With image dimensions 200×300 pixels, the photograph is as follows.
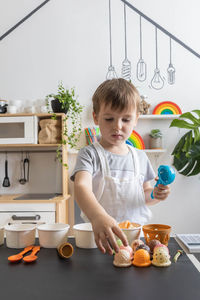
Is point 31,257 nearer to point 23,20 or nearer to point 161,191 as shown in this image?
point 161,191

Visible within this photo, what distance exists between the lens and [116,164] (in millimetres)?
1232

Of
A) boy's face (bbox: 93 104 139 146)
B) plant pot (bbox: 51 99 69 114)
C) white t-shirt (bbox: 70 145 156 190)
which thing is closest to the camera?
boy's face (bbox: 93 104 139 146)

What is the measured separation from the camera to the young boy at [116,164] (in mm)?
1053

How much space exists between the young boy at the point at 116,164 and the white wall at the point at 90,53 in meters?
1.66

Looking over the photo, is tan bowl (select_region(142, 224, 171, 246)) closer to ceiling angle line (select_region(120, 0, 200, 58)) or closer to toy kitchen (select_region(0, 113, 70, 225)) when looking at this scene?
toy kitchen (select_region(0, 113, 70, 225))

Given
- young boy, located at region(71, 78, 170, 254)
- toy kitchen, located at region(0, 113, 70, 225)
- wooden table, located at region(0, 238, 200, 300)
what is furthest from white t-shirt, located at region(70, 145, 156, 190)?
toy kitchen, located at region(0, 113, 70, 225)

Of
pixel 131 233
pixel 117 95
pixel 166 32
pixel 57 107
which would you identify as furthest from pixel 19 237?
pixel 166 32

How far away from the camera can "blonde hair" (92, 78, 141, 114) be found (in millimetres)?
1048

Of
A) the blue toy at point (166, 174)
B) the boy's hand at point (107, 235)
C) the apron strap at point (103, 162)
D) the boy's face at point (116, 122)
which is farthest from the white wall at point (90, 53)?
the boy's hand at point (107, 235)

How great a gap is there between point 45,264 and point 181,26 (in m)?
2.79

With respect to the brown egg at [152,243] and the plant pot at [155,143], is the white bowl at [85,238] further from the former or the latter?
the plant pot at [155,143]

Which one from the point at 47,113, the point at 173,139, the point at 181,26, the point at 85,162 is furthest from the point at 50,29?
the point at 85,162

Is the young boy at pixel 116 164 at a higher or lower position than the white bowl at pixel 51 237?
higher

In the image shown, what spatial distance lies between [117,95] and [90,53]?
2.05 metres
